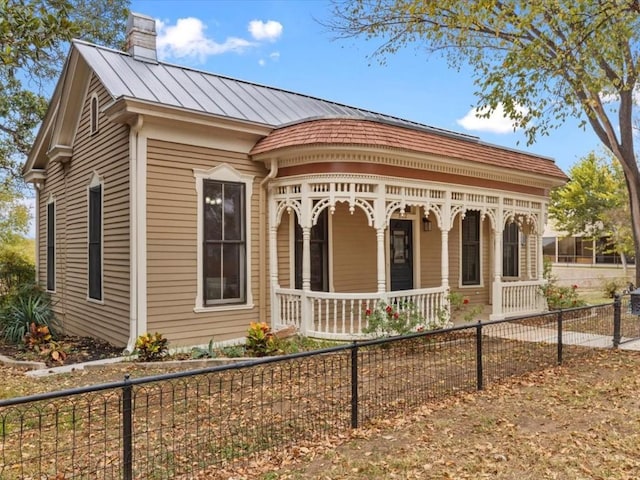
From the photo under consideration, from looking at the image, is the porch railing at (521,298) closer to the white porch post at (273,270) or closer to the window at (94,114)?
the white porch post at (273,270)

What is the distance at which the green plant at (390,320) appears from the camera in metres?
8.05

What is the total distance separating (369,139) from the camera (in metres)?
8.20

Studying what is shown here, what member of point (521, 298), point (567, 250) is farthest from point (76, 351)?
point (567, 250)

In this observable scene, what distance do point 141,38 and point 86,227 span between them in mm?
4027

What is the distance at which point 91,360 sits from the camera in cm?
780

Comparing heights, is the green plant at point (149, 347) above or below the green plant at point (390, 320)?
below

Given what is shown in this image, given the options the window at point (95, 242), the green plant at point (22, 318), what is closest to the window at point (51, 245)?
the green plant at point (22, 318)

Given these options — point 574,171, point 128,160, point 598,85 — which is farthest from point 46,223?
point 574,171

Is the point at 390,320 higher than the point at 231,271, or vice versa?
the point at 231,271

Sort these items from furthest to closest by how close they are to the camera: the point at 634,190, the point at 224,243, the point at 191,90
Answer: the point at 634,190
the point at 191,90
the point at 224,243

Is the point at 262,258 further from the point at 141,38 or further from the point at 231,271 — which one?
the point at 141,38

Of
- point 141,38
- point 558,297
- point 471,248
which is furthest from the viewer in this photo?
point 471,248

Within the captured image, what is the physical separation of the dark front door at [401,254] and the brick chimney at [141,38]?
6.38m

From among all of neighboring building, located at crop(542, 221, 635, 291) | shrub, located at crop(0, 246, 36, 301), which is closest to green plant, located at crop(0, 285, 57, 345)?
shrub, located at crop(0, 246, 36, 301)
